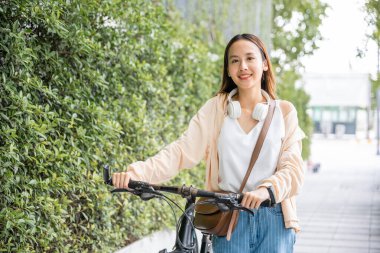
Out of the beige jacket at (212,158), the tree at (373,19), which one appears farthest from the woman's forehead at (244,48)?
the tree at (373,19)

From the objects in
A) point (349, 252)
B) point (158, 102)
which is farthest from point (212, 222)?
point (349, 252)

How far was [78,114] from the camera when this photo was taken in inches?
176

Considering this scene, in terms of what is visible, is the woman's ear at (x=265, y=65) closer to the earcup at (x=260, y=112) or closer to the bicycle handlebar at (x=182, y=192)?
the earcup at (x=260, y=112)

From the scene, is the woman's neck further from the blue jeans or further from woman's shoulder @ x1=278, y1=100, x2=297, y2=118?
the blue jeans

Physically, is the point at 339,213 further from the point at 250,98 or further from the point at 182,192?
the point at 182,192

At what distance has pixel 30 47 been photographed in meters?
3.91

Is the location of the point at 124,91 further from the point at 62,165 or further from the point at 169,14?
the point at 169,14

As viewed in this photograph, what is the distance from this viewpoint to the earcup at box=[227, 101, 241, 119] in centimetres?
250

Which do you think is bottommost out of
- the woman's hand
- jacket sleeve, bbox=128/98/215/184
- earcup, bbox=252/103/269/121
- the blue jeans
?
the blue jeans

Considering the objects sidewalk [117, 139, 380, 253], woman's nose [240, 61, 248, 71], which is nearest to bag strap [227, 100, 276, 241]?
woman's nose [240, 61, 248, 71]

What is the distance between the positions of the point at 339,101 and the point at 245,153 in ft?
122

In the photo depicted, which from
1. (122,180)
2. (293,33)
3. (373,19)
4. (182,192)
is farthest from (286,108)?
(293,33)

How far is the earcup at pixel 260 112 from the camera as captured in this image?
2453 mm

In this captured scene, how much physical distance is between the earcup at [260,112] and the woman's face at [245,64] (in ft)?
0.29
